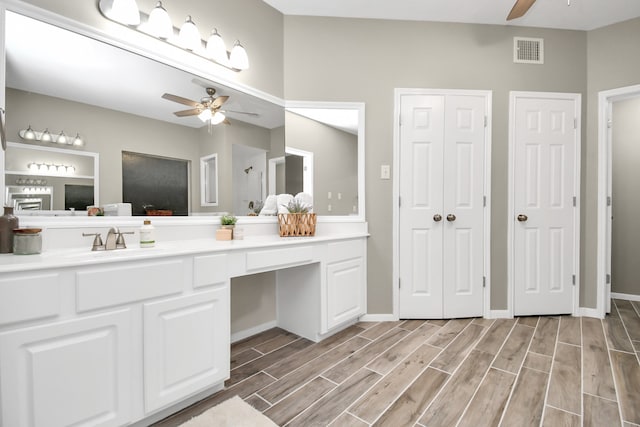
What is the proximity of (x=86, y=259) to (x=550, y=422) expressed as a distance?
211 centimetres

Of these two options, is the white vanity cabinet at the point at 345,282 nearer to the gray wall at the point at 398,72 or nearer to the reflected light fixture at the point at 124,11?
the gray wall at the point at 398,72

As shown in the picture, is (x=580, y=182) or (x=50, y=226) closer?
(x=50, y=226)

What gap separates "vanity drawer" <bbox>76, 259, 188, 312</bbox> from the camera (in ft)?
3.78

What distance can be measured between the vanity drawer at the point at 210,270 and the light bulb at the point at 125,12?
52.4 inches

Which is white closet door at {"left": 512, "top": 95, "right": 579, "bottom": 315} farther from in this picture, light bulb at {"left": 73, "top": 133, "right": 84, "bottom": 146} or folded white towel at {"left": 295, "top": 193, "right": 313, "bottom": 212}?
light bulb at {"left": 73, "top": 133, "right": 84, "bottom": 146}

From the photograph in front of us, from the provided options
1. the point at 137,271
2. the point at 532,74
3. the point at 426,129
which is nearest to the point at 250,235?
the point at 137,271

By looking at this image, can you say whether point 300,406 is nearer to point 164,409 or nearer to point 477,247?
point 164,409

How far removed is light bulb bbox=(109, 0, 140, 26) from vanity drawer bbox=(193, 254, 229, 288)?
4.37 feet

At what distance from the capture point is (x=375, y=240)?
2.67 meters

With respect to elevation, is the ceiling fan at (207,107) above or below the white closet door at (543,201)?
above

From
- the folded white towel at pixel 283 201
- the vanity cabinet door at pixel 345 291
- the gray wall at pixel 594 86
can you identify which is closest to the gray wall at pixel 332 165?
the folded white towel at pixel 283 201

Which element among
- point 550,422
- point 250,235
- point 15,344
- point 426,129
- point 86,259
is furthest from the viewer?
point 426,129

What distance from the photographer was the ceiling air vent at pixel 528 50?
2729 mm

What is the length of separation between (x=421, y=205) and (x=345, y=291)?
1.00 metres
